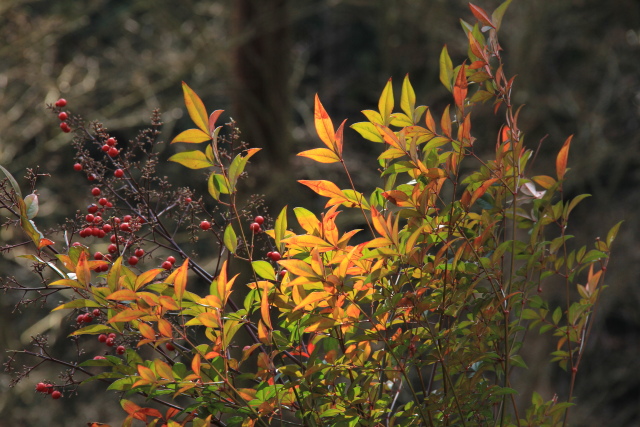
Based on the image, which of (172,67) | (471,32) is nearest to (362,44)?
(172,67)

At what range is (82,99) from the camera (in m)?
4.15

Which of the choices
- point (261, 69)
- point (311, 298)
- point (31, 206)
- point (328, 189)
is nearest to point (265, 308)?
point (311, 298)

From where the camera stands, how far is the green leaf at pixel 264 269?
771mm

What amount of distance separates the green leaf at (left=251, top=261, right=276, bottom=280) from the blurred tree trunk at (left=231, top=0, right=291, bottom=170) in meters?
3.05

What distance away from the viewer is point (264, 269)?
777 mm

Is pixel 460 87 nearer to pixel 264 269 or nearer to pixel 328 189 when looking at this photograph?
pixel 328 189

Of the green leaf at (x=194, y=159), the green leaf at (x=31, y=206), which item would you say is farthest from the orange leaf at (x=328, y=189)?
the green leaf at (x=31, y=206)

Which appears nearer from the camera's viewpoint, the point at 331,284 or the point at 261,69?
the point at 331,284

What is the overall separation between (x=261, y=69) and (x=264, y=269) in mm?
3255

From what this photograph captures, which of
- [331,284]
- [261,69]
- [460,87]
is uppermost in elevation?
[460,87]

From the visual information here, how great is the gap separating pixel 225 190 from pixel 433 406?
0.33 m

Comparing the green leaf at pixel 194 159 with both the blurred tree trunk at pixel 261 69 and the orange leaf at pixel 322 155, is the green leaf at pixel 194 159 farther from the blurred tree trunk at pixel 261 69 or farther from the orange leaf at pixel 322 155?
the blurred tree trunk at pixel 261 69

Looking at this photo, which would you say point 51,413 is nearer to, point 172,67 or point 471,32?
point 172,67

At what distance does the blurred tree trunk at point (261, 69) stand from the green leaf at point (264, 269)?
3.05 m
